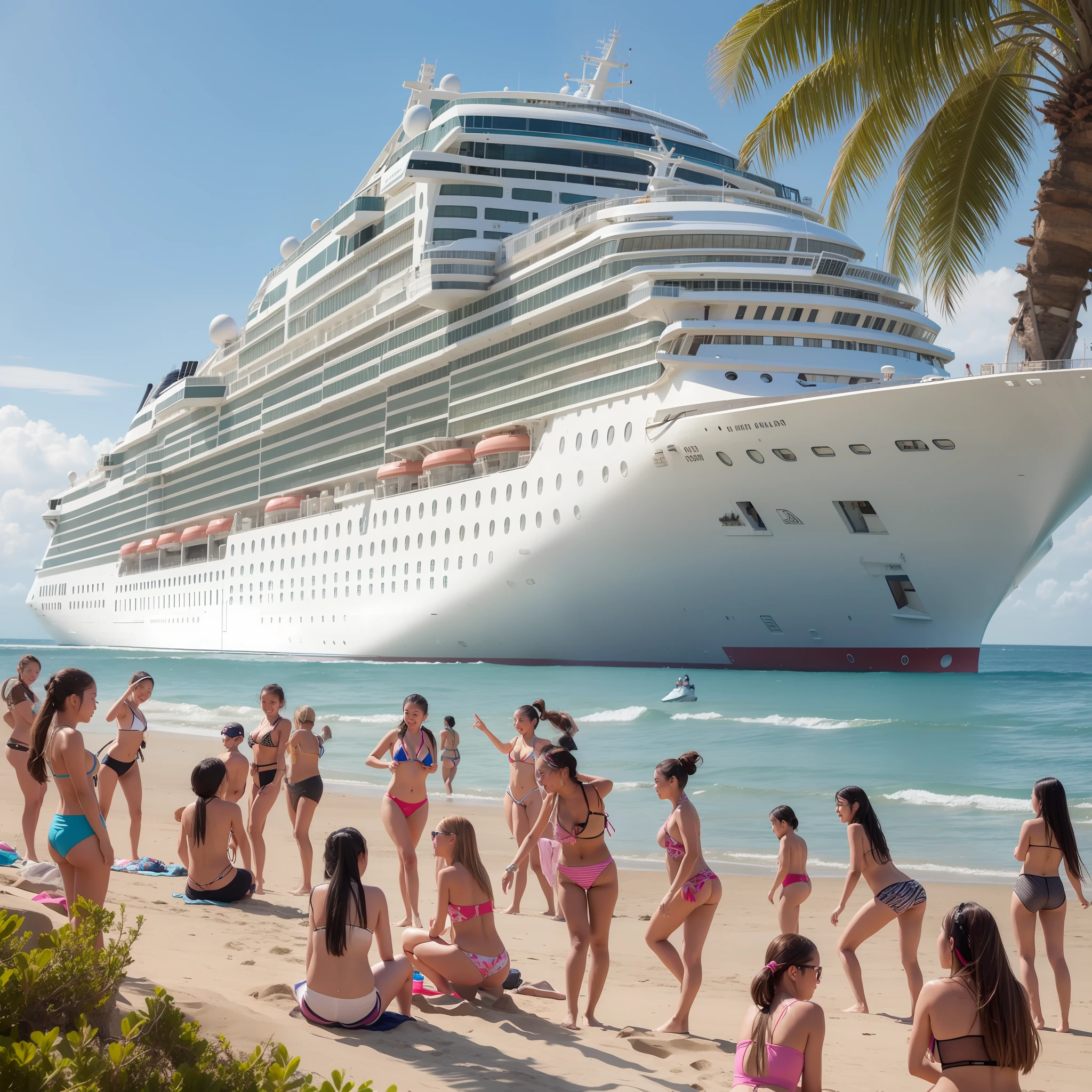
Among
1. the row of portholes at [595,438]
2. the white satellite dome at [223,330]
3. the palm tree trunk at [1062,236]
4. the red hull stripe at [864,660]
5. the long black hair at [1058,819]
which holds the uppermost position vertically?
the white satellite dome at [223,330]

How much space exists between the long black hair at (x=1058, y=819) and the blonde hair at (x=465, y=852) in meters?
3.01

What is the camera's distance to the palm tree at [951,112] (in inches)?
336

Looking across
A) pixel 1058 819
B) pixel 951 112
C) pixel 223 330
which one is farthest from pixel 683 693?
pixel 223 330

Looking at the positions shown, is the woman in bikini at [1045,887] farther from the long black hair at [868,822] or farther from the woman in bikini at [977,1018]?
the woman in bikini at [977,1018]

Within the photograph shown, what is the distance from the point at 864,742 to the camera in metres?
22.3

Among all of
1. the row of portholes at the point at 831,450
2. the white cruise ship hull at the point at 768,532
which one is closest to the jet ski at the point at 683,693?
the white cruise ship hull at the point at 768,532

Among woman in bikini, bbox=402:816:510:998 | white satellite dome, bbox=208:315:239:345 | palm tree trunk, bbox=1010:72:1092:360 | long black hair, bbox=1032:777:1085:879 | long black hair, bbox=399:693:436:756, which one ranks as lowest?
woman in bikini, bbox=402:816:510:998

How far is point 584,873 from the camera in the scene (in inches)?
231

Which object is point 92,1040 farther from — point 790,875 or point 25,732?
point 25,732

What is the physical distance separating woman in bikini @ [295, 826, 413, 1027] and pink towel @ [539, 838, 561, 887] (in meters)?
2.01

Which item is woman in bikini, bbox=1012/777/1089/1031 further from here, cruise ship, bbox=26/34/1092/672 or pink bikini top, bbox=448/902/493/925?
cruise ship, bbox=26/34/1092/672

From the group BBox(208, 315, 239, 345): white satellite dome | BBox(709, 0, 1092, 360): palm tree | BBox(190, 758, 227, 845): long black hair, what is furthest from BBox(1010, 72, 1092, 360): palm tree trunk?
BBox(208, 315, 239, 345): white satellite dome

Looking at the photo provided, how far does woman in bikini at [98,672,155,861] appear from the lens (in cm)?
846

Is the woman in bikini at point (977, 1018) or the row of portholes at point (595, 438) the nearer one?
the woman in bikini at point (977, 1018)
